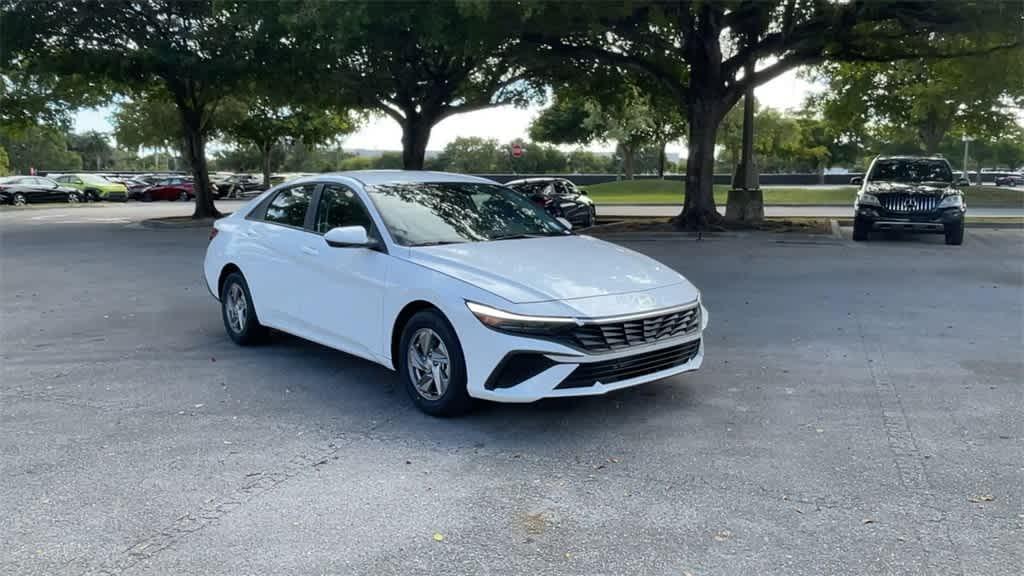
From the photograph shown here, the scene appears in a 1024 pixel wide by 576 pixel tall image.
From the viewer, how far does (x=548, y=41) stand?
1911 cm

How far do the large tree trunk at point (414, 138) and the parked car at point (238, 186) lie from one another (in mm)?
24354

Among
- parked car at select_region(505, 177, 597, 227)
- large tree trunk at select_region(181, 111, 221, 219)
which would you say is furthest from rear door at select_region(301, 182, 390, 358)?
large tree trunk at select_region(181, 111, 221, 219)

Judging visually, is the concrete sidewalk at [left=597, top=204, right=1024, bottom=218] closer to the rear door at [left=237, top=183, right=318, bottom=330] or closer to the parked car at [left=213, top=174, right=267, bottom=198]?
the rear door at [left=237, top=183, right=318, bottom=330]

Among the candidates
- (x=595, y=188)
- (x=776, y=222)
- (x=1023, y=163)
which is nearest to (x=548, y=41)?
(x=776, y=222)

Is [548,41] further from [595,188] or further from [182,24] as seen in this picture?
[595,188]

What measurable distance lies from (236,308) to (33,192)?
4101 centimetres

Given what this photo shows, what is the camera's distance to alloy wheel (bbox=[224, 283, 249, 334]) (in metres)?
7.66

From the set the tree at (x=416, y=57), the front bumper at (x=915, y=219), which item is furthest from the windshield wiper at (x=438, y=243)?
the front bumper at (x=915, y=219)

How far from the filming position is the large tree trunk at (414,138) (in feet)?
87.3

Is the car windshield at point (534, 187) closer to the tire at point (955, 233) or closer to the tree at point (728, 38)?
the tree at point (728, 38)

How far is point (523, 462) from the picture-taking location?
4.80 metres

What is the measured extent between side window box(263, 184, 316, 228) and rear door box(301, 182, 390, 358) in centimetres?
23

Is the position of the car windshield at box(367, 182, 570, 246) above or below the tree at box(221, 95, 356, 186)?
below


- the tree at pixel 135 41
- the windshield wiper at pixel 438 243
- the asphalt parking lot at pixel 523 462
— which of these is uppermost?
the tree at pixel 135 41
